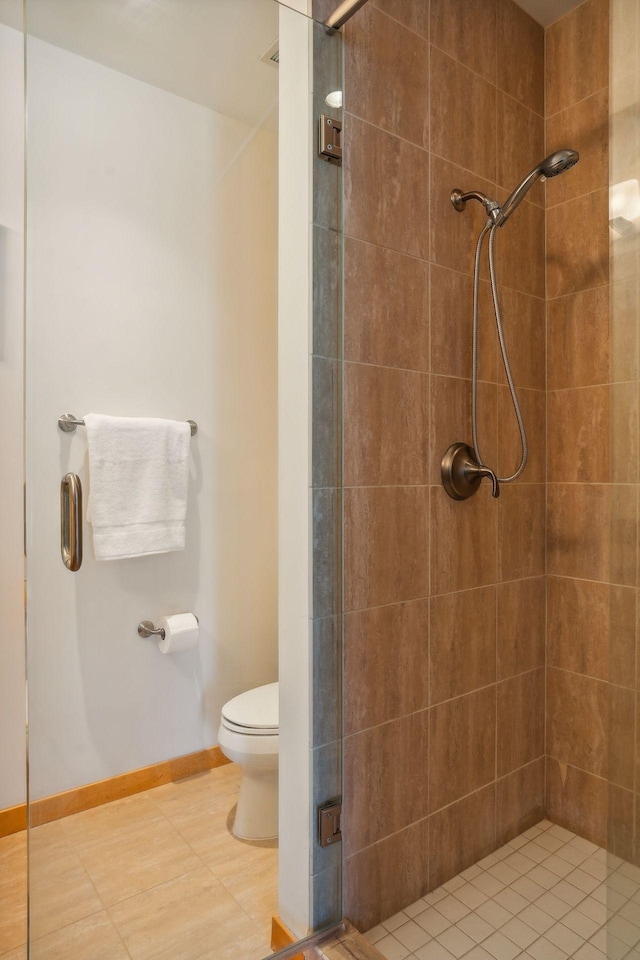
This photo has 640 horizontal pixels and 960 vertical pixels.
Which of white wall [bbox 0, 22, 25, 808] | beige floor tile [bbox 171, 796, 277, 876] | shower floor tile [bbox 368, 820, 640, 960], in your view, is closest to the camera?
beige floor tile [bbox 171, 796, 277, 876]

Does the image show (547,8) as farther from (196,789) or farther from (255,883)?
(255,883)

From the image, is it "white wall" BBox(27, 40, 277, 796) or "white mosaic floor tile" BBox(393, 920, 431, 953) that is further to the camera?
"white mosaic floor tile" BBox(393, 920, 431, 953)

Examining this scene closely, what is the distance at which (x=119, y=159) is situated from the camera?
3.63 ft

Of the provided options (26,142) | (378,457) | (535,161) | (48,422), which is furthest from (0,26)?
(535,161)

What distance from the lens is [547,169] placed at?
4.55 feet

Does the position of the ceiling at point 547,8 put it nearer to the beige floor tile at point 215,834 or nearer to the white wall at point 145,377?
the white wall at point 145,377

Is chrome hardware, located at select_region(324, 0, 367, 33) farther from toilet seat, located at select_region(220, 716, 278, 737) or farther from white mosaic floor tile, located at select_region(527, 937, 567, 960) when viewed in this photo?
white mosaic floor tile, located at select_region(527, 937, 567, 960)

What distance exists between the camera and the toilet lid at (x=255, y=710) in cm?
125

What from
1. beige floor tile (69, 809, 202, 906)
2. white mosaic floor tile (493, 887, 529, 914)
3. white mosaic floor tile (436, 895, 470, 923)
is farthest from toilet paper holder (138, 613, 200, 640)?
white mosaic floor tile (493, 887, 529, 914)

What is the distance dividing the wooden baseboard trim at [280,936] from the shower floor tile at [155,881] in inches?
0.7

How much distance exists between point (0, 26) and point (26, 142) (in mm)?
348

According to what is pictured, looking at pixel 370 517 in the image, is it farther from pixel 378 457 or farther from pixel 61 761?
pixel 61 761

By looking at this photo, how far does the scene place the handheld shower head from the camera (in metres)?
1.35

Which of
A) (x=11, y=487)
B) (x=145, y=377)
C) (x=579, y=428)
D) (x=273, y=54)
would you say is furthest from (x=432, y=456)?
(x=11, y=487)
